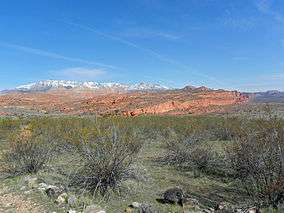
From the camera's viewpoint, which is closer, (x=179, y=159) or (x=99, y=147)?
(x=99, y=147)

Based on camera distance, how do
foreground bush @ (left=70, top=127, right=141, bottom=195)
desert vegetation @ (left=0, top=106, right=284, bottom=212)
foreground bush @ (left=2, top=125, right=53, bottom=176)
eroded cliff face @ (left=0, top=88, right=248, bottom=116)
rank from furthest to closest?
eroded cliff face @ (left=0, top=88, right=248, bottom=116) → foreground bush @ (left=2, top=125, right=53, bottom=176) → foreground bush @ (left=70, top=127, right=141, bottom=195) → desert vegetation @ (left=0, top=106, right=284, bottom=212)

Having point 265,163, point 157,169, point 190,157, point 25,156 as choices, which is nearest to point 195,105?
point 190,157

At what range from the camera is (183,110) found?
62.7m

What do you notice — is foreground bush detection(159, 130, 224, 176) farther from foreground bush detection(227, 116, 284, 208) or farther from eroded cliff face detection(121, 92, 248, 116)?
eroded cliff face detection(121, 92, 248, 116)

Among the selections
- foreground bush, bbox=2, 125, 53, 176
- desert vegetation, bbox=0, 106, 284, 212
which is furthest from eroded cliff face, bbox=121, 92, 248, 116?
foreground bush, bbox=2, 125, 53, 176

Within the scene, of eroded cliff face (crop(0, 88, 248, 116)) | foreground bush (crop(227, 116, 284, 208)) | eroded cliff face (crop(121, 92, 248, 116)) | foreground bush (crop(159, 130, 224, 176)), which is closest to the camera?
foreground bush (crop(227, 116, 284, 208))

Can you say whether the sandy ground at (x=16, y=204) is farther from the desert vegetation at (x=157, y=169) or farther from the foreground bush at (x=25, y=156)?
the foreground bush at (x=25, y=156)

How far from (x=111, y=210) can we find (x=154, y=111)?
51738 millimetres

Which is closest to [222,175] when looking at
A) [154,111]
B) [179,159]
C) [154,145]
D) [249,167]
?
[179,159]

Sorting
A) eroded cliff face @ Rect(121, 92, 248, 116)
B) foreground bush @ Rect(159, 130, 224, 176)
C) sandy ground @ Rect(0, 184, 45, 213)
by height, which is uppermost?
eroded cliff face @ Rect(121, 92, 248, 116)

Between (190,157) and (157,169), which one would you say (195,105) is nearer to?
(190,157)

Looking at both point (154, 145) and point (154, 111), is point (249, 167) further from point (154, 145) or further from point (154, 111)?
point (154, 111)

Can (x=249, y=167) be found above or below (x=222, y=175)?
above

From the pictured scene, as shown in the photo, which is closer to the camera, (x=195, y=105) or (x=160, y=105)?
(x=160, y=105)
